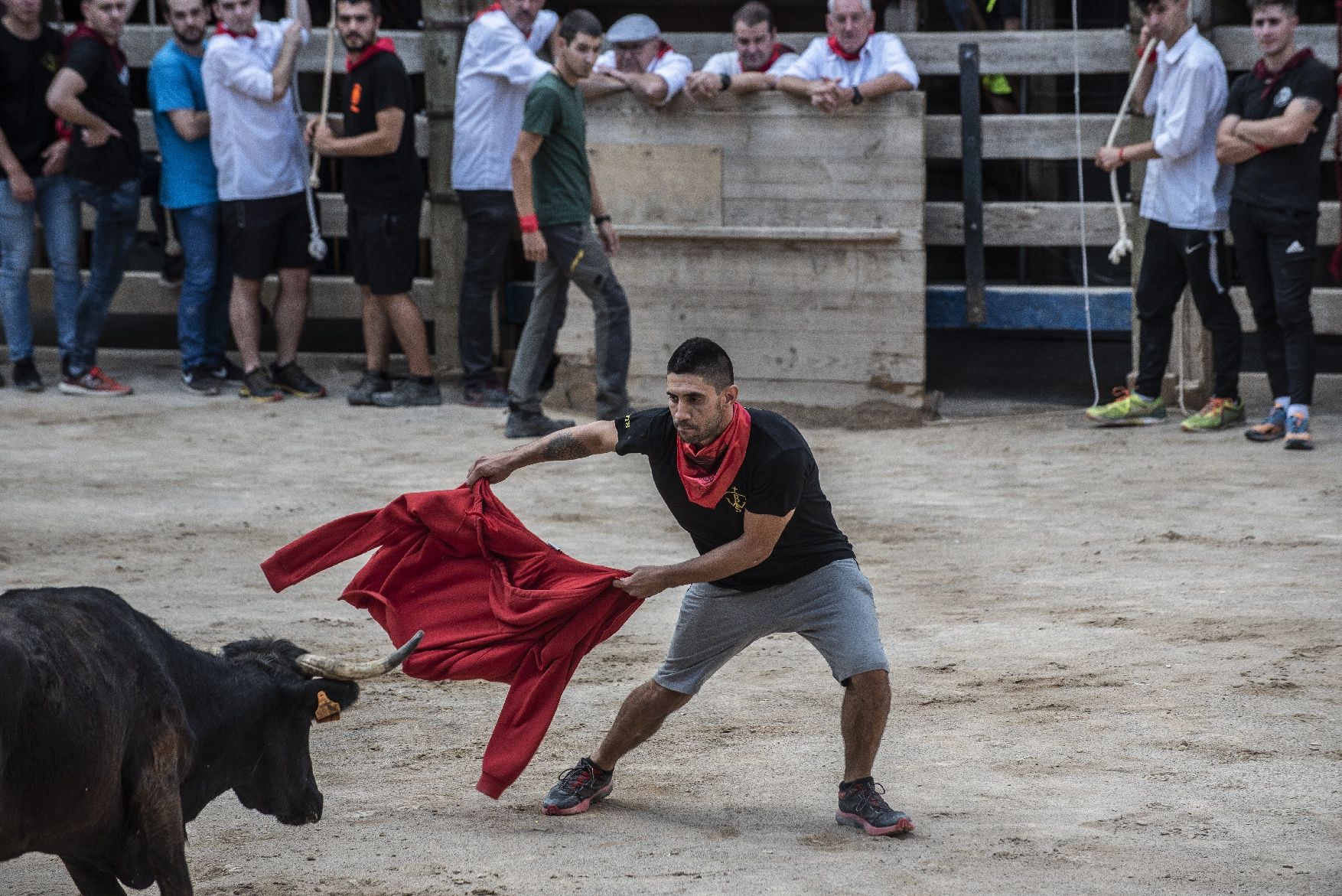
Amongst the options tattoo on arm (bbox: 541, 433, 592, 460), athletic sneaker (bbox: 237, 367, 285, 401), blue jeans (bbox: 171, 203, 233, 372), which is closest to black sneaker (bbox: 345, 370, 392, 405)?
athletic sneaker (bbox: 237, 367, 285, 401)

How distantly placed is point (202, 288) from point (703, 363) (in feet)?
24.1

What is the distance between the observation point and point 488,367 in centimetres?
1112

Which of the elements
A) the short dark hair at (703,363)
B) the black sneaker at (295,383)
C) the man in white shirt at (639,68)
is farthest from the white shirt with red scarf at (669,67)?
the short dark hair at (703,363)

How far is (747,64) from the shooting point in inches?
427

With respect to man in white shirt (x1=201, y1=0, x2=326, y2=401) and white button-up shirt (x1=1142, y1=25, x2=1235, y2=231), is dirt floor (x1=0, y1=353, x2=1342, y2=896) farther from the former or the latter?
white button-up shirt (x1=1142, y1=25, x2=1235, y2=231)

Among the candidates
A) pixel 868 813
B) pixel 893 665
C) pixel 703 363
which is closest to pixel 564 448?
pixel 703 363

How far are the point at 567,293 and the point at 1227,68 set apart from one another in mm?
4359

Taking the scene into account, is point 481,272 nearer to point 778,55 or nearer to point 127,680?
point 778,55

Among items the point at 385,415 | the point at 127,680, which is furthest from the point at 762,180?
the point at 127,680

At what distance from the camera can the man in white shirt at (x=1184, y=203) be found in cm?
965

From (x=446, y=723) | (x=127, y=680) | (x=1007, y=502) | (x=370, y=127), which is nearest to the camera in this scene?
(x=127, y=680)

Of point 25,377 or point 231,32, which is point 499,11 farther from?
point 25,377

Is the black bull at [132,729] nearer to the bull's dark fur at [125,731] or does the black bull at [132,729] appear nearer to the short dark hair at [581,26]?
the bull's dark fur at [125,731]

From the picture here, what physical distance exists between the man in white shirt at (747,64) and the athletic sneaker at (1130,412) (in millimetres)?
2881
